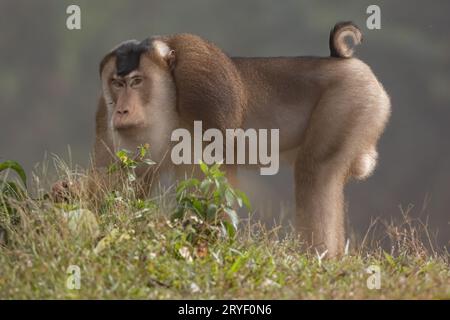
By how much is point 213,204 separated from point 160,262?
823mm

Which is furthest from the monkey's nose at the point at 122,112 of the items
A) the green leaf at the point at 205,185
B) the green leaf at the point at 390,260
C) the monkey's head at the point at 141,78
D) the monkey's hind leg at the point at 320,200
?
the green leaf at the point at 390,260

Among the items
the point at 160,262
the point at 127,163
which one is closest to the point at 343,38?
the point at 127,163

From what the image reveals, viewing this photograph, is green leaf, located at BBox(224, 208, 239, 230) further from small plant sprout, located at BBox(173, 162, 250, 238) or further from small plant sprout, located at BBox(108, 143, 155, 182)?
small plant sprout, located at BBox(108, 143, 155, 182)

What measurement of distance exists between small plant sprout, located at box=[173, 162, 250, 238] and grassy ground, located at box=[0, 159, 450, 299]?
0.06 meters

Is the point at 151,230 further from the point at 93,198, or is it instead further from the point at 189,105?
the point at 189,105

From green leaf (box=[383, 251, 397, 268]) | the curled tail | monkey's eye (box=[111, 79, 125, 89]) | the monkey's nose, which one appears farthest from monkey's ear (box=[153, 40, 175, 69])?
green leaf (box=[383, 251, 397, 268])

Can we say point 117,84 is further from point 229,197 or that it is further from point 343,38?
point 343,38

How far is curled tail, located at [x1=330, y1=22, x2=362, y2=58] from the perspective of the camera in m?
7.45

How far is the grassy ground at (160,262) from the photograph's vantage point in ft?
15.7

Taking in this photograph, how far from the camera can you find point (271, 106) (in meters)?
7.58

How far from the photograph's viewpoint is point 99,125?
7.29 meters
